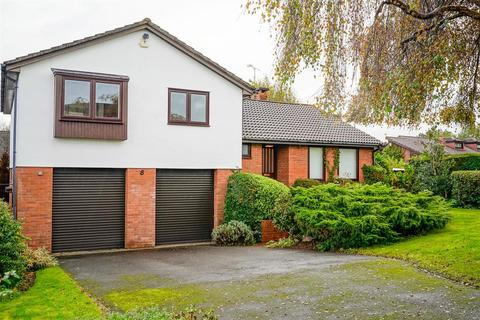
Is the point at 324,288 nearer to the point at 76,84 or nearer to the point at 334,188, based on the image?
the point at 334,188

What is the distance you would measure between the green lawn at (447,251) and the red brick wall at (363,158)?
29.6 feet

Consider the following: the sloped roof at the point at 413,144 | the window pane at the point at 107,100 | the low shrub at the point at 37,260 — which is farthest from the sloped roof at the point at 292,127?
the sloped roof at the point at 413,144

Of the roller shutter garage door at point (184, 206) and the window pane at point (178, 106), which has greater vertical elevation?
the window pane at point (178, 106)

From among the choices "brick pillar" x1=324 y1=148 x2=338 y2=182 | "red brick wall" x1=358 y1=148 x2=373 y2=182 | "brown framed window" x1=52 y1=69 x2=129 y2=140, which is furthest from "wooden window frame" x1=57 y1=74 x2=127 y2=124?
"red brick wall" x1=358 y1=148 x2=373 y2=182

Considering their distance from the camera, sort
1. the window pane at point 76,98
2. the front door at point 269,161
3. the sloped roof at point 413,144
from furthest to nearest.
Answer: the sloped roof at point 413,144 < the front door at point 269,161 < the window pane at point 76,98

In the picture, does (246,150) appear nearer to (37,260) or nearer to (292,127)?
(292,127)

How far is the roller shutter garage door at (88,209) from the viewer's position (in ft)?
50.4

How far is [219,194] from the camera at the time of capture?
717 inches

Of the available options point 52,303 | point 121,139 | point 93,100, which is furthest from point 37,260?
point 93,100

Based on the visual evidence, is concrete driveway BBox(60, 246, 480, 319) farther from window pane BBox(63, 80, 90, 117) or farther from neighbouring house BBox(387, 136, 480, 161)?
neighbouring house BBox(387, 136, 480, 161)

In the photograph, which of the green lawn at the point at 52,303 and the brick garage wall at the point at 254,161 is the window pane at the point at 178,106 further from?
the green lawn at the point at 52,303

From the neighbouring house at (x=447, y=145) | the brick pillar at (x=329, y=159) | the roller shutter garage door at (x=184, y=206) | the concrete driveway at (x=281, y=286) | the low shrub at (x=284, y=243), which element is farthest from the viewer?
the neighbouring house at (x=447, y=145)

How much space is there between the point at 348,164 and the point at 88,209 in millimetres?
14506

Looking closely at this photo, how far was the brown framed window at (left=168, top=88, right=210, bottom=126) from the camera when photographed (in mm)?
17344
